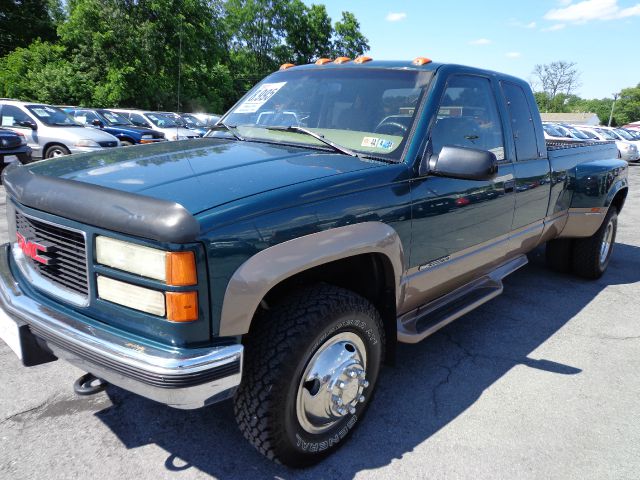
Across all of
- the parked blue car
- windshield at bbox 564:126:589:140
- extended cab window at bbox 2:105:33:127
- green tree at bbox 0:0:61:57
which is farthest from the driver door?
green tree at bbox 0:0:61:57

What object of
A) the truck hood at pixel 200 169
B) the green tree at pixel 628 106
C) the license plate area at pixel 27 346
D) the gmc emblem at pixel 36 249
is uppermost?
the green tree at pixel 628 106

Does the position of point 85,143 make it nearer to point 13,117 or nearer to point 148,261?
point 13,117

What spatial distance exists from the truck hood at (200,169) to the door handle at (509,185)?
4.35 feet

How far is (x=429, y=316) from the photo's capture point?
3.01 meters

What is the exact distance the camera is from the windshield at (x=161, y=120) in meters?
16.4

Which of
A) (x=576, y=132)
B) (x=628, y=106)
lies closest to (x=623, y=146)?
(x=576, y=132)

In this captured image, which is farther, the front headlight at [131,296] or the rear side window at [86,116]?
the rear side window at [86,116]

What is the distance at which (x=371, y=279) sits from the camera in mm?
2590

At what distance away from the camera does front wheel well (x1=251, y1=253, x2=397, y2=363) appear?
8.11 feet

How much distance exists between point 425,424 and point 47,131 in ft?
36.5

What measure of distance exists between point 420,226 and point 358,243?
1.87 ft

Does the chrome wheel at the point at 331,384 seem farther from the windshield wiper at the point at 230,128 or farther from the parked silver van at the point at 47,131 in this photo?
the parked silver van at the point at 47,131

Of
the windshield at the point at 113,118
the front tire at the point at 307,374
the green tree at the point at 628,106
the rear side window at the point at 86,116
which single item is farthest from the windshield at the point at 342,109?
the green tree at the point at 628,106

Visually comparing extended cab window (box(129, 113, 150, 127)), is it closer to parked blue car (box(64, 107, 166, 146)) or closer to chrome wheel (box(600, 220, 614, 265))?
parked blue car (box(64, 107, 166, 146))
